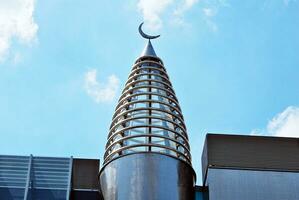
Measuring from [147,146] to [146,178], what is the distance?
194cm

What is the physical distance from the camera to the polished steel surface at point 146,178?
30.9 metres

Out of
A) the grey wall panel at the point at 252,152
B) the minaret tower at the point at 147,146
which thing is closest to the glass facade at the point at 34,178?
the minaret tower at the point at 147,146

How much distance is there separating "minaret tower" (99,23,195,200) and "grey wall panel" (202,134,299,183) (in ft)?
18.3

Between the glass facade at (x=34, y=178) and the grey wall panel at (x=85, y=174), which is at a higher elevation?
the grey wall panel at (x=85, y=174)

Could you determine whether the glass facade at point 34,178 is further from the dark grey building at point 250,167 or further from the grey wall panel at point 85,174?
the dark grey building at point 250,167

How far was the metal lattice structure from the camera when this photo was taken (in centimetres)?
3275

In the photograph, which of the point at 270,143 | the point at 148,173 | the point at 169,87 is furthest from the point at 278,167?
the point at 148,173

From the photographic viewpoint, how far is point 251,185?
38.7 meters

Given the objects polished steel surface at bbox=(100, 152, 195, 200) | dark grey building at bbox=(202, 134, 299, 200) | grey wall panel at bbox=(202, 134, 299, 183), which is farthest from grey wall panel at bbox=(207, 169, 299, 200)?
polished steel surface at bbox=(100, 152, 195, 200)

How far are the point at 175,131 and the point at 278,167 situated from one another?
9281mm

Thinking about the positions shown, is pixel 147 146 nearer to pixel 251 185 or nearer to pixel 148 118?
pixel 148 118

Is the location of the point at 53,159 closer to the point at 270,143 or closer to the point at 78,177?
the point at 78,177

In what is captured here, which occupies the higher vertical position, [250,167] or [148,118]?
[148,118]

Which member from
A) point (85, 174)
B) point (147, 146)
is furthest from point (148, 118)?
point (85, 174)
